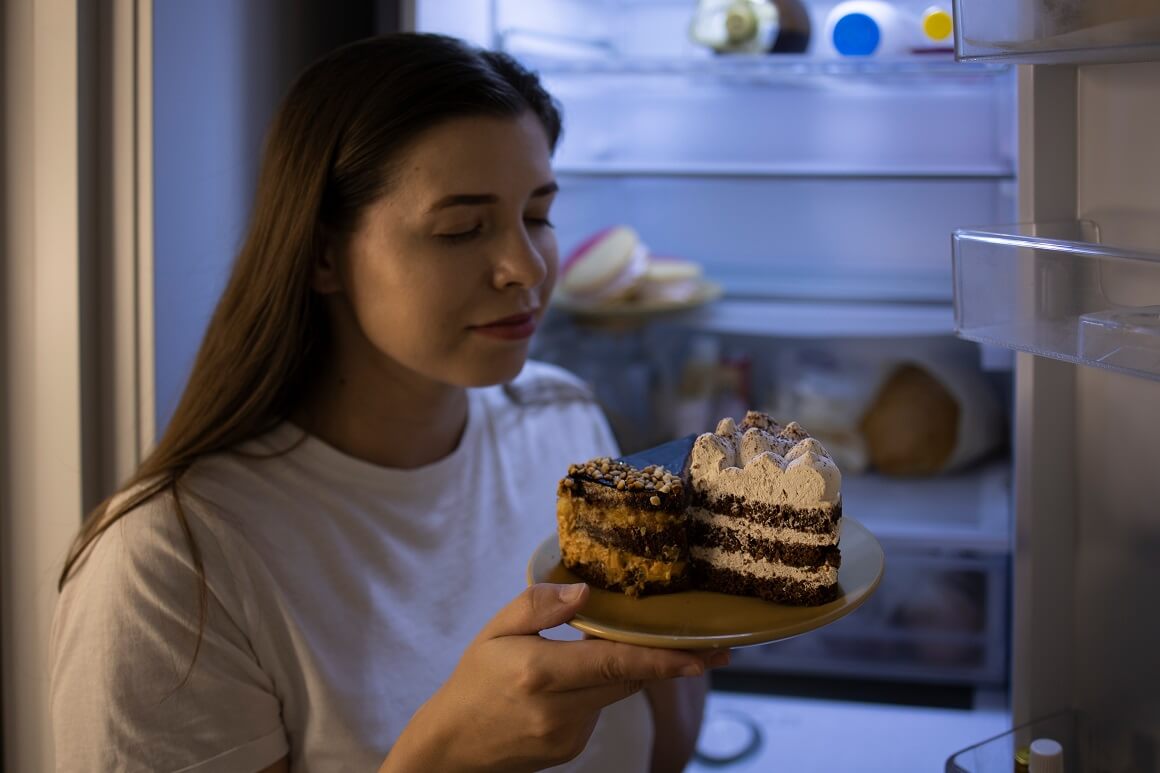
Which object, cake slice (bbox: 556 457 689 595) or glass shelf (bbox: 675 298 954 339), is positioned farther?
glass shelf (bbox: 675 298 954 339)

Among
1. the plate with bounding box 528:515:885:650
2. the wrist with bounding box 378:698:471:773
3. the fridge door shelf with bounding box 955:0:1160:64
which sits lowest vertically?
the wrist with bounding box 378:698:471:773

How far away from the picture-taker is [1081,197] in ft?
3.19

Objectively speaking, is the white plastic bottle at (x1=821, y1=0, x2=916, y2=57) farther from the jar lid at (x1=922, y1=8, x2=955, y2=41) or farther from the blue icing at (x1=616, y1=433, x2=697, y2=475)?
the blue icing at (x1=616, y1=433, x2=697, y2=475)

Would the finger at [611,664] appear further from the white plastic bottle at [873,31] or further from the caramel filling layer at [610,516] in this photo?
the white plastic bottle at [873,31]

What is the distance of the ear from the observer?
115 centimetres

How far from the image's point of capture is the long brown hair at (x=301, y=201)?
1077 millimetres

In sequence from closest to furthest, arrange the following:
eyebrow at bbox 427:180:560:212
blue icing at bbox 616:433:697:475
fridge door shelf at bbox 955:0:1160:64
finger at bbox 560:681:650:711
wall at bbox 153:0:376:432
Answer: fridge door shelf at bbox 955:0:1160:64 → finger at bbox 560:681:650:711 → blue icing at bbox 616:433:697:475 → eyebrow at bbox 427:180:560:212 → wall at bbox 153:0:376:432

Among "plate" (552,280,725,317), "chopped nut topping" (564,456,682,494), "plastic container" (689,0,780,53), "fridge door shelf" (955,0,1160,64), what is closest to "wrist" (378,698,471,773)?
"chopped nut topping" (564,456,682,494)

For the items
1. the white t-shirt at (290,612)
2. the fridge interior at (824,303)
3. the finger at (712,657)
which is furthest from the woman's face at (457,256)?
the fridge interior at (824,303)

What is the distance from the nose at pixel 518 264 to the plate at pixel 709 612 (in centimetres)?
29

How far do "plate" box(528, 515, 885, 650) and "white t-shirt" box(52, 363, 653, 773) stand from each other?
281 mm

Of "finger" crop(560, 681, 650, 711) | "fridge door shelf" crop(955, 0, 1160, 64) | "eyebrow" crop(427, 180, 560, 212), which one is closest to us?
"fridge door shelf" crop(955, 0, 1160, 64)

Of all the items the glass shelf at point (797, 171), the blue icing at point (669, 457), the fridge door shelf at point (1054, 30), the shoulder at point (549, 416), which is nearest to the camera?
the fridge door shelf at point (1054, 30)

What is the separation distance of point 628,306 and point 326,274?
0.68 metres
